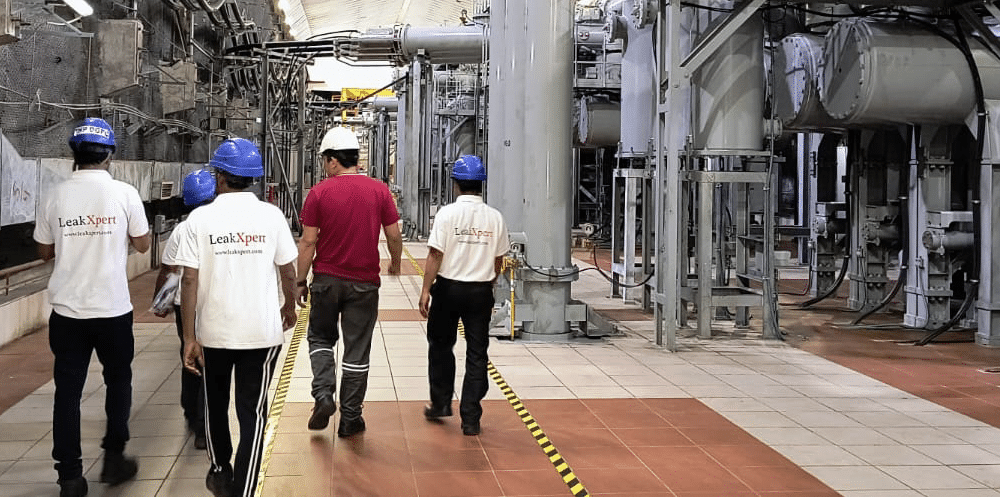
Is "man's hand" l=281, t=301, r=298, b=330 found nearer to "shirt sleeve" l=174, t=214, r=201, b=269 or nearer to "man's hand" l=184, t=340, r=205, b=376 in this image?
"man's hand" l=184, t=340, r=205, b=376

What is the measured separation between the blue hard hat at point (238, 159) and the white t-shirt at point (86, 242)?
73cm

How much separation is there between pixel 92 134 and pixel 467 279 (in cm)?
255

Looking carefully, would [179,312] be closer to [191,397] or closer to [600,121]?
[191,397]

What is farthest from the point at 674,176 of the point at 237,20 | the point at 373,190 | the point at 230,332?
the point at 237,20

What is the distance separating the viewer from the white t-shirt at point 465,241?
6805 mm

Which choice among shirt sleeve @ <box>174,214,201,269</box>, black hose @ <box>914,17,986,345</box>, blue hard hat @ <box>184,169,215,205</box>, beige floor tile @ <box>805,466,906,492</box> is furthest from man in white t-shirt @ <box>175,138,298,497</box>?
black hose @ <box>914,17,986,345</box>

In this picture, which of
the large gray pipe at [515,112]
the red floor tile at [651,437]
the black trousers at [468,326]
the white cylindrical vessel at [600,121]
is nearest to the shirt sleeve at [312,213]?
the black trousers at [468,326]

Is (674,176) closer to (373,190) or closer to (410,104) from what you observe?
(373,190)

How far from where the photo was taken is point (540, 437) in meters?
6.74

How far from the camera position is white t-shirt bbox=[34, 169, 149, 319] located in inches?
207

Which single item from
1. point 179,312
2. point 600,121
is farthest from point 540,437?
point 600,121

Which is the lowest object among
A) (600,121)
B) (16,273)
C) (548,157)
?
(16,273)

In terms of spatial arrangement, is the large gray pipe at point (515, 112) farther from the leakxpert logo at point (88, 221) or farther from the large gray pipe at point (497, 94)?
the leakxpert logo at point (88, 221)

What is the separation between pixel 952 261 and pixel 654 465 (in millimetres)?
7609
